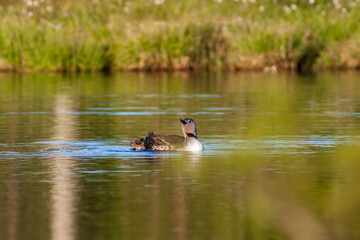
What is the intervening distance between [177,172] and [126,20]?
27571mm

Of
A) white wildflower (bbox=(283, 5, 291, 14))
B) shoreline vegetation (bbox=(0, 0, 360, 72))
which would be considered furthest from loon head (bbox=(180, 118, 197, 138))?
white wildflower (bbox=(283, 5, 291, 14))

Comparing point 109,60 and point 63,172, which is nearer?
point 63,172

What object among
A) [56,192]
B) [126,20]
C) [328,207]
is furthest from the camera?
[126,20]

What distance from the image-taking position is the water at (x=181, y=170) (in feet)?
26.4

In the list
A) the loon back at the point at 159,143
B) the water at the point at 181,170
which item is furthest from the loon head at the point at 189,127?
the water at the point at 181,170

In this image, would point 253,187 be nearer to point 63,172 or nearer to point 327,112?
point 63,172

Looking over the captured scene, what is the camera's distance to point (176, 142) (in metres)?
12.8

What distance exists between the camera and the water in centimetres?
805

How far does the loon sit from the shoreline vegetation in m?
22.1

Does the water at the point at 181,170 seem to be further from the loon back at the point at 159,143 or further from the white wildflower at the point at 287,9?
the white wildflower at the point at 287,9

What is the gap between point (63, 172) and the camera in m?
11.1

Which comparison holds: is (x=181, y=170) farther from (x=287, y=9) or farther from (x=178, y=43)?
(x=287, y=9)

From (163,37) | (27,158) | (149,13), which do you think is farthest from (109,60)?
(27,158)

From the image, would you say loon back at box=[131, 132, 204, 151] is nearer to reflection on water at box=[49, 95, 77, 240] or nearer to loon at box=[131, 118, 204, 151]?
loon at box=[131, 118, 204, 151]
